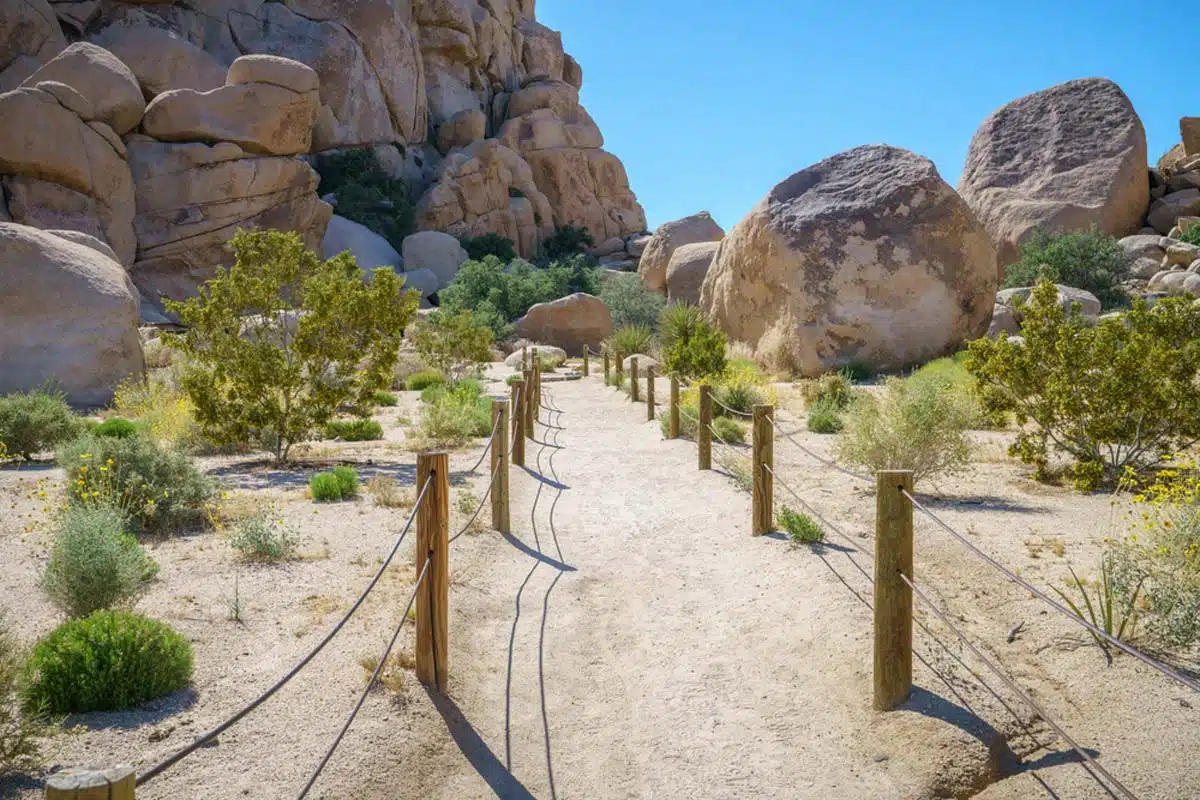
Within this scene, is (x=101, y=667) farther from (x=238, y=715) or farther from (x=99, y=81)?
(x=99, y=81)

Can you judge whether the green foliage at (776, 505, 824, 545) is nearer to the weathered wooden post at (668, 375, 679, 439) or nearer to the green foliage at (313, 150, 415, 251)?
the weathered wooden post at (668, 375, 679, 439)

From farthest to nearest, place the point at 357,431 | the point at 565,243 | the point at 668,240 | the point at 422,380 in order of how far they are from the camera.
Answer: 1. the point at 565,243
2. the point at 668,240
3. the point at 422,380
4. the point at 357,431

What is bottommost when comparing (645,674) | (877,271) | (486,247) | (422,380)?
(645,674)

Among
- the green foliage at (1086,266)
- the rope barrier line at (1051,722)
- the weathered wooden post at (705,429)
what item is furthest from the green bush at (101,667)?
the green foliage at (1086,266)

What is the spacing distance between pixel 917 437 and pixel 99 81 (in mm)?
34804

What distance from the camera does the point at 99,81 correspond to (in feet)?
106

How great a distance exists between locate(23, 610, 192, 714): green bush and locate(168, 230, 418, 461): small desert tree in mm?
6519

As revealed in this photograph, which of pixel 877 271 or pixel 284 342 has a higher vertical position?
pixel 877 271

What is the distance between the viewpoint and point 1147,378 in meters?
8.26

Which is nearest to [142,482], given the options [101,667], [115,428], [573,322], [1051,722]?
[101,667]

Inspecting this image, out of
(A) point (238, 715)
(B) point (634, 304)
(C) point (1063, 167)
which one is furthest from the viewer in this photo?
(C) point (1063, 167)

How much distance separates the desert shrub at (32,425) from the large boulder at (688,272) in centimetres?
1897

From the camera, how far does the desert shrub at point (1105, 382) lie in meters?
8.23

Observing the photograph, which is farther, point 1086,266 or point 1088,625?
point 1086,266
